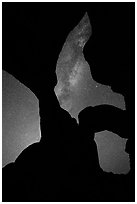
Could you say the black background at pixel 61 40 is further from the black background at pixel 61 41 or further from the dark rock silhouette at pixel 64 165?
the dark rock silhouette at pixel 64 165

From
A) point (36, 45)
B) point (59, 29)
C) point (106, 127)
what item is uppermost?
point (59, 29)

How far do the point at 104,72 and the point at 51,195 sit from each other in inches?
319

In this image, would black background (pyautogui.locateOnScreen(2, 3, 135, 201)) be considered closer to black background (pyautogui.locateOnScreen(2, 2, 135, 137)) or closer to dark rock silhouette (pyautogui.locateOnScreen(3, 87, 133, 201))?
black background (pyautogui.locateOnScreen(2, 2, 135, 137))

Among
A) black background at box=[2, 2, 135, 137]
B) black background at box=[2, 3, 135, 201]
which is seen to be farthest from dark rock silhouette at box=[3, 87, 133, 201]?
A: black background at box=[2, 2, 135, 137]

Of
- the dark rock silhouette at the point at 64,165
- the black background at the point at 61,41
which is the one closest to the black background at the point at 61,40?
the black background at the point at 61,41

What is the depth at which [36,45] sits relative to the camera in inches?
510

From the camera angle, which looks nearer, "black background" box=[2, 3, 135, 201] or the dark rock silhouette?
the dark rock silhouette

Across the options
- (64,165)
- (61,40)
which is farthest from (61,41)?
(64,165)

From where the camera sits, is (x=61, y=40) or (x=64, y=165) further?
(x=61, y=40)

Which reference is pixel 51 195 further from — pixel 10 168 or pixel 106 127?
pixel 106 127

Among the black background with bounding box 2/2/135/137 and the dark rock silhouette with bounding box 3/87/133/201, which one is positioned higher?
the black background with bounding box 2/2/135/137

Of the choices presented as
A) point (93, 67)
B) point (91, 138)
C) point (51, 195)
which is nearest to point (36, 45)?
point (93, 67)

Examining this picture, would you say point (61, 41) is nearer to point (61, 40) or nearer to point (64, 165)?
point (61, 40)

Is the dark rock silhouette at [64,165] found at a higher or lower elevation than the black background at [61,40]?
lower
